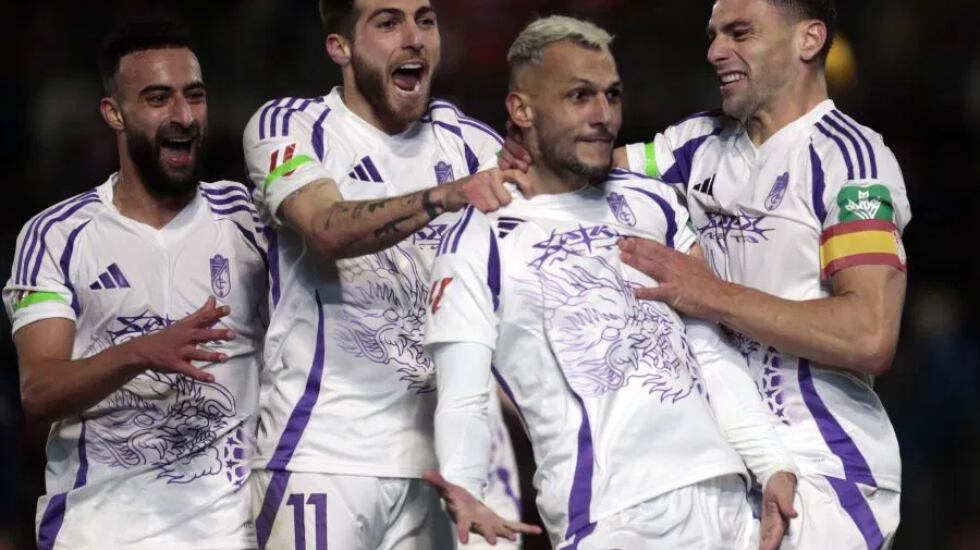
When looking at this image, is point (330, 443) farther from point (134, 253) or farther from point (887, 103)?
point (887, 103)

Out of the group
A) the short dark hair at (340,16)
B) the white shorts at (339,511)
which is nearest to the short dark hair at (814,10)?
the short dark hair at (340,16)

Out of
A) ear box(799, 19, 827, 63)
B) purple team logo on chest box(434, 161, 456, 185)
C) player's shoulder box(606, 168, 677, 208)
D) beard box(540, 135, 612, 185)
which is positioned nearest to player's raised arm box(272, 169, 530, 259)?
beard box(540, 135, 612, 185)

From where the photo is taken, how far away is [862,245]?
5445 millimetres

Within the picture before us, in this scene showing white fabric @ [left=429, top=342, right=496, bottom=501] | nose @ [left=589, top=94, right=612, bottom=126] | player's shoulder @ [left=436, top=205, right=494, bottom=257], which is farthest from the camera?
nose @ [left=589, top=94, right=612, bottom=126]

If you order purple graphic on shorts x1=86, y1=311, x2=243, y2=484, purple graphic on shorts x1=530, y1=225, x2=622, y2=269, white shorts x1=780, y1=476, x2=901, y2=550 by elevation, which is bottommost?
white shorts x1=780, y1=476, x2=901, y2=550

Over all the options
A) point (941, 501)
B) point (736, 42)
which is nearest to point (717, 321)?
point (736, 42)

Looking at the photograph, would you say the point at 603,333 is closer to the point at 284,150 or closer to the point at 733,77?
the point at 733,77

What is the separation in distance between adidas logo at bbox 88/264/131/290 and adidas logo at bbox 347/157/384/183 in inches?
35.0

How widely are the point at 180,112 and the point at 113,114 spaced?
1.01ft

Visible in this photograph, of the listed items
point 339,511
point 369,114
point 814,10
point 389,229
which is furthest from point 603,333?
point 814,10

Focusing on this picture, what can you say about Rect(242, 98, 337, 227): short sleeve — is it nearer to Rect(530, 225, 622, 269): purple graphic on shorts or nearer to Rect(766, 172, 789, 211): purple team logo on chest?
Rect(530, 225, 622, 269): purple graphic on shorts

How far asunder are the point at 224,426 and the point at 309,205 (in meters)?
0.93

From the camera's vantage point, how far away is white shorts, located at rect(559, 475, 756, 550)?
16.6ft

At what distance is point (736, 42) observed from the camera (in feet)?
19.2
